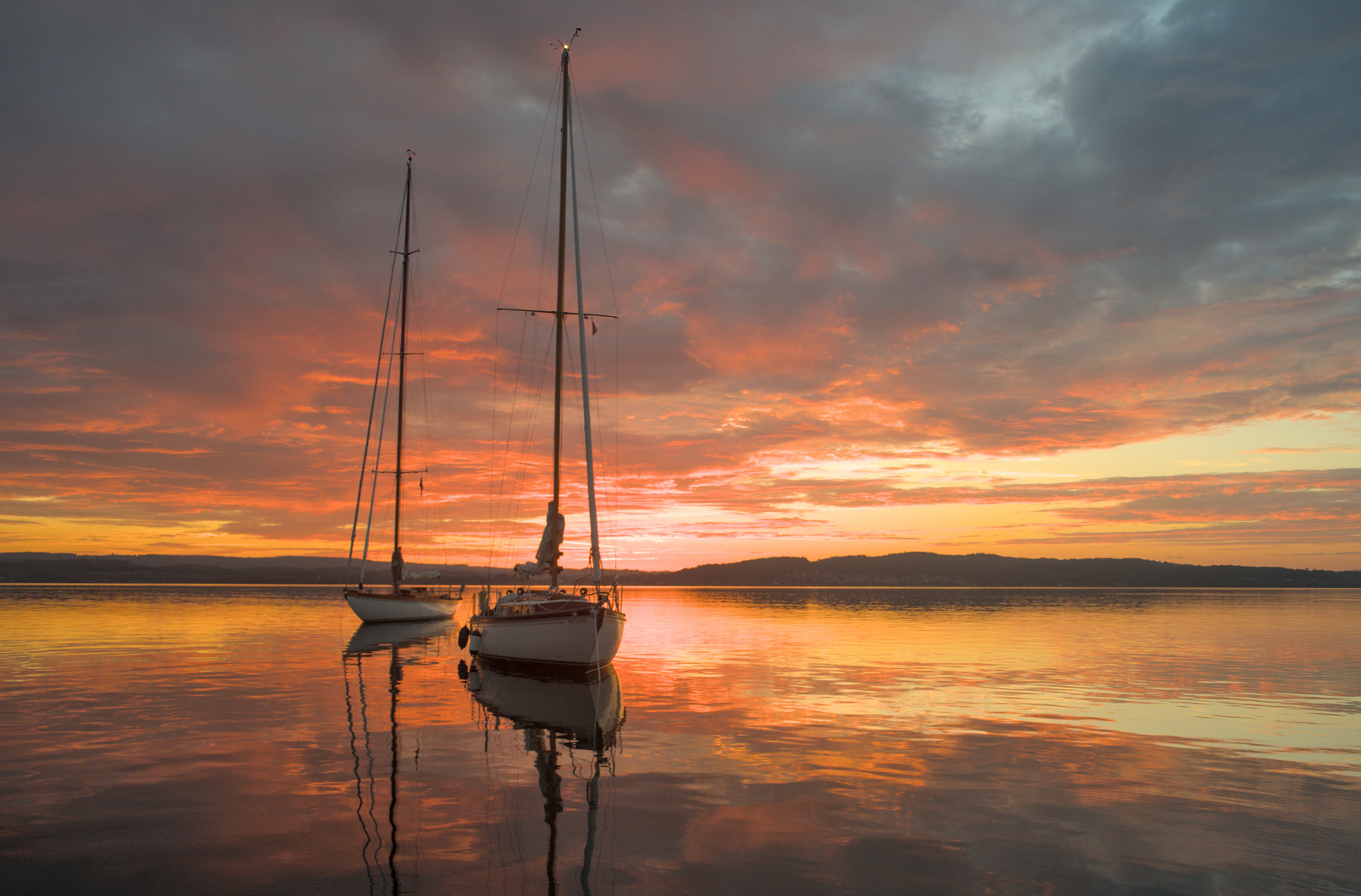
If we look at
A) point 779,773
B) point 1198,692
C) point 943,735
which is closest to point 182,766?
point 779,773

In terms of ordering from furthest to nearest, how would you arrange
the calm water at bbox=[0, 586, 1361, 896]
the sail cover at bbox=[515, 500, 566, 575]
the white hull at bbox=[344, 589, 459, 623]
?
1. the white hull at bbox=[344, 589, 459, 623]
2. the sail cover at bbox=[515, 500, 566, 575]
3. the calm water at bbox=[0, 586, 1361, 896]

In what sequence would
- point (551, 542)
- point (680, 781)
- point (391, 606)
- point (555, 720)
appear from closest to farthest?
point (680, 781)
point (555, 720)
point (551, 542)
point (391, 606)

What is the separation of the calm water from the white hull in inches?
1038

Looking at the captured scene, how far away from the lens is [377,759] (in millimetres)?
15156

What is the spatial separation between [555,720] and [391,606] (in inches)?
1731

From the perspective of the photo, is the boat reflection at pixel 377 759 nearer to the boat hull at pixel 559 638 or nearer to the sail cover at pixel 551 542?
the boat hull at pixel 559 638

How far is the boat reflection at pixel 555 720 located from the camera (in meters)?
11.8

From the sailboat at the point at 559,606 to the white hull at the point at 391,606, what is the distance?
25324 millimetres

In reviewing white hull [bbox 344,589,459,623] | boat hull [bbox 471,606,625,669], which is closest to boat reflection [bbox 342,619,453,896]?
boat hull [bbox 471,606,625,669]

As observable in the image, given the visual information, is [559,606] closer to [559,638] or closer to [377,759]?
[559,638]

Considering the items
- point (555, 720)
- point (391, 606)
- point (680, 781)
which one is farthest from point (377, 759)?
point (391, 606)

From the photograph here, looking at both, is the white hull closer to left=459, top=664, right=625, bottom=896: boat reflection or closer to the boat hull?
left=459, top=664, right=625, bottom=896: boat reflection

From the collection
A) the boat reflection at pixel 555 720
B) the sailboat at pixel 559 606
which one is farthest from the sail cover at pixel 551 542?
the boat reflection at pixel 555 720

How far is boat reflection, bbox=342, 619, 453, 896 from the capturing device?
9.53 metres
